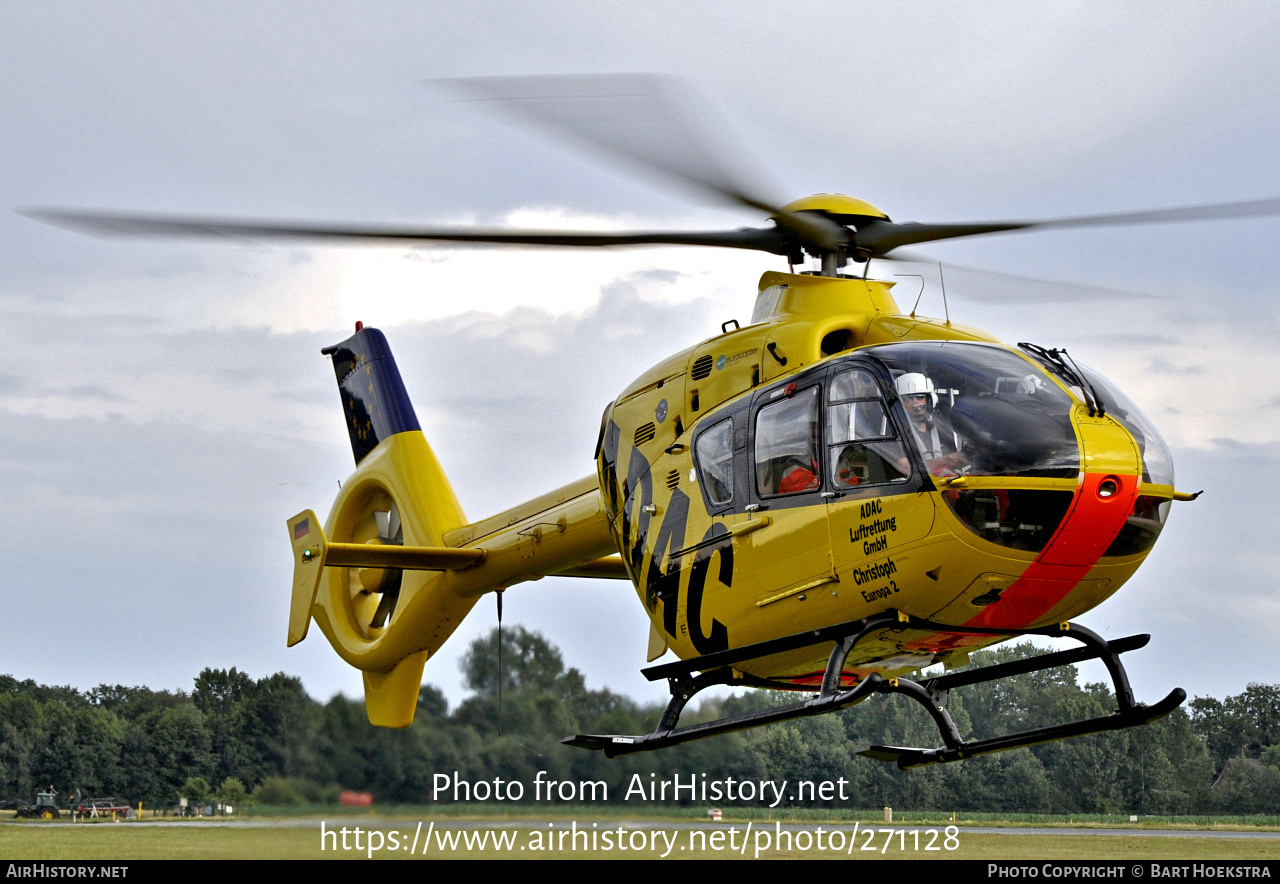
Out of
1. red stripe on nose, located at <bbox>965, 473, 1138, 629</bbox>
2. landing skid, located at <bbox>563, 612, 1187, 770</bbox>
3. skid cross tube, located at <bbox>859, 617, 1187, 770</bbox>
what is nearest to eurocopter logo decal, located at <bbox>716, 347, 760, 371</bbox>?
landing skid, located at <bbox>563, 612, 1187, 770</bbox>

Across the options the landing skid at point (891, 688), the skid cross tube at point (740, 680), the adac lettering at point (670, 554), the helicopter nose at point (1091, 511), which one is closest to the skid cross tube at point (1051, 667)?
the landing skid at point (891, 688)

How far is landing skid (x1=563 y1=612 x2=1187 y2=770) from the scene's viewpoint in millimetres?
7379

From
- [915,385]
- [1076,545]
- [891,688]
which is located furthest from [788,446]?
[891,688]

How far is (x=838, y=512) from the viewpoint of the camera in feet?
24.1

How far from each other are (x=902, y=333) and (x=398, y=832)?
9.37 m

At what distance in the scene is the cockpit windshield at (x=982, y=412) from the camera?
680 centimetres

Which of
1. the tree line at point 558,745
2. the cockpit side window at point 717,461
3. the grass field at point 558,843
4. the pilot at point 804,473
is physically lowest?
the grass field at point 558,843

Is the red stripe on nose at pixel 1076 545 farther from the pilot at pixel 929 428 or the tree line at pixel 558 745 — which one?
the tree line at pixel 558 745

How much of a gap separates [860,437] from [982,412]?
706 millimetres

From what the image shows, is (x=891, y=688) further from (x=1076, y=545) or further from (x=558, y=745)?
(x=558, y=745)

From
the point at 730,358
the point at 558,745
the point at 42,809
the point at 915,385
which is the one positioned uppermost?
the point at 730,358

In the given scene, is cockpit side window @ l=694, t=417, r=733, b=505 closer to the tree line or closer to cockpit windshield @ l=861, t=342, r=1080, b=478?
cockpit windshield @ l=861, t=342, r=1080, b=478

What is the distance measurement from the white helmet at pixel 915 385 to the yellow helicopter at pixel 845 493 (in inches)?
0.7

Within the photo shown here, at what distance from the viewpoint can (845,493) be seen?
288 inches
